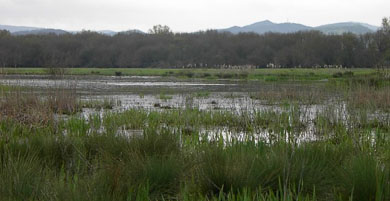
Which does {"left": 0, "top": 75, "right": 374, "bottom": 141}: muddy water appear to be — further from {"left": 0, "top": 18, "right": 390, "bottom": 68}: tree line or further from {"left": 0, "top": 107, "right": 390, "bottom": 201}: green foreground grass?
{"left": 0, "top": 18, "right": 390, "bottom": 68}: tree line

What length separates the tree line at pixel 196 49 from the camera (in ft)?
251

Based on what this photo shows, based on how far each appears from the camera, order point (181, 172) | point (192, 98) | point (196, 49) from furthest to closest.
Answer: point (196, 49) → point (192, 98) → point (181, 172)

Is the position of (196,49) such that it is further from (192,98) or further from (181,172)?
(181,172)

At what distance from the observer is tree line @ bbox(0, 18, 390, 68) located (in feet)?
251

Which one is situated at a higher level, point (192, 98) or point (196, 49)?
point (196, 49)

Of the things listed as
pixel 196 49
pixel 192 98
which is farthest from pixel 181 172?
pixel 196 49

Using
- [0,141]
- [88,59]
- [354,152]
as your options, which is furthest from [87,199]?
[88,59]

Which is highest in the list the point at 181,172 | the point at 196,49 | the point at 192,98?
the point at 196,49

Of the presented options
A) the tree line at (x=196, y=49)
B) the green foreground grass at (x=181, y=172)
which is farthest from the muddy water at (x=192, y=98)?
the tree line at (x=196, y=49)

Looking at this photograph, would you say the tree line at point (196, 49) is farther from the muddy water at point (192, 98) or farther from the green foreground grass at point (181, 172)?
the green foreground grass at point (181, 172)

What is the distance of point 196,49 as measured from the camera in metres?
94.3

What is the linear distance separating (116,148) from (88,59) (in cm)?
8795

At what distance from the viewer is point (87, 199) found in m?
3.47

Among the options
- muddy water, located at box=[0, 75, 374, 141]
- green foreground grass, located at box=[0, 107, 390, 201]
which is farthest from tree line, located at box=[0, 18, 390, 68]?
green foreground grass, located at box=[0, 107, 390, 201]
